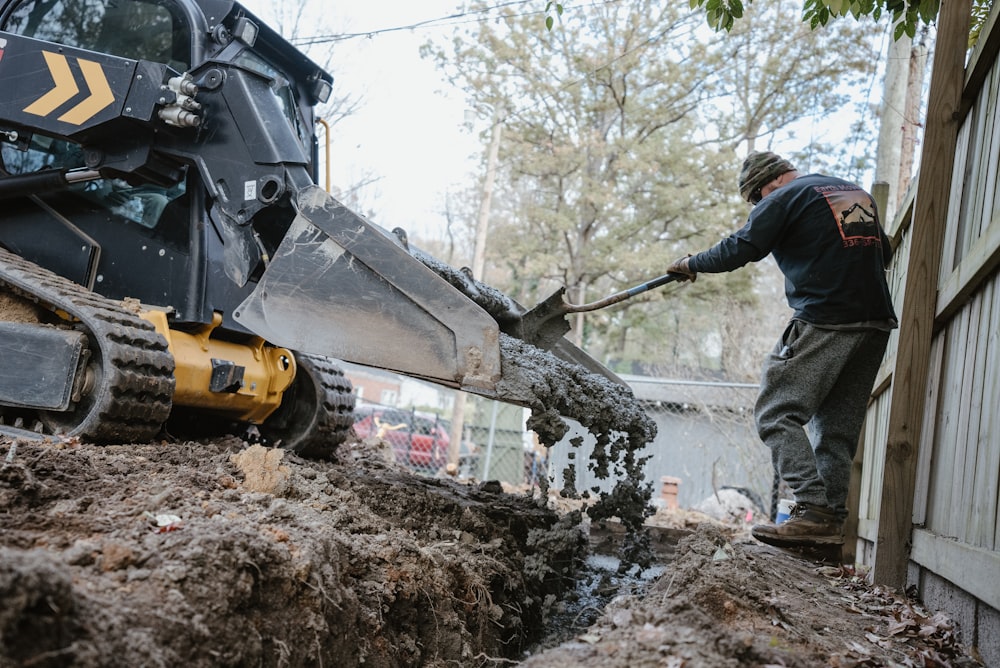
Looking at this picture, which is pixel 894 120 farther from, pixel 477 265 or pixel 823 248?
pixel 823 248

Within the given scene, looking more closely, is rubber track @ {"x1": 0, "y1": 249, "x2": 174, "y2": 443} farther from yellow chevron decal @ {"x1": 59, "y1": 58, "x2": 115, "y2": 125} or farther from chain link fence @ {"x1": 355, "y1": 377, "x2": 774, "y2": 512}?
chain link fence @ {"x1": 355, "y1": 377, "x2": 774, "y2": 512}

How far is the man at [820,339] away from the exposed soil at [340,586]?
1.26 feet

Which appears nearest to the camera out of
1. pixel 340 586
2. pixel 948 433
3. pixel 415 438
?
pixel 340 586

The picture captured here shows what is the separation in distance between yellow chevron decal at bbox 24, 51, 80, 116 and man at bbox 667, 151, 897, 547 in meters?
3.60

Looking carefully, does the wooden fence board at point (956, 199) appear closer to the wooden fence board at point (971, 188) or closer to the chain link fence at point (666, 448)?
the wooden fence board at point (971, 188)

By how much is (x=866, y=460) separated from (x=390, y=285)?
3.22 metres

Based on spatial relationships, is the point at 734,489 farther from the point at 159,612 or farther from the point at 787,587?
the point at 159,612

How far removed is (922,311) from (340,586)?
2.53 meters

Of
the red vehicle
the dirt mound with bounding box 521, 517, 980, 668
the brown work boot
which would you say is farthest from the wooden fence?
the red vehicle

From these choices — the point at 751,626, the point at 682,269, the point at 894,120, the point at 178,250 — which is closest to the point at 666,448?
the point at 894,120

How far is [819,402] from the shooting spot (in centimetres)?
392

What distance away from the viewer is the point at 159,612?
191 cm

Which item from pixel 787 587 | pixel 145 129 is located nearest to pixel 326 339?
pixel 145 129

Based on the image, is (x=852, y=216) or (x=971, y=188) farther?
(x=852, y=216)
